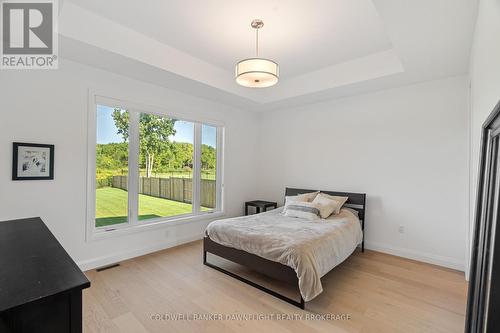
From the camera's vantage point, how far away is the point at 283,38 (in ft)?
9.84

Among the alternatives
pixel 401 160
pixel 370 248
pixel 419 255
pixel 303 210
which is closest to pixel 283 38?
pixel 303 210

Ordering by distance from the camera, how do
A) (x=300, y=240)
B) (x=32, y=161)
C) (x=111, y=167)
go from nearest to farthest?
(x=300, y=240), (x=32, y=161), (x=111, y=167)

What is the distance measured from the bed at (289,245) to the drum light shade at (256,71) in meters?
1.77

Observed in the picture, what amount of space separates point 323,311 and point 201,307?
1188mm

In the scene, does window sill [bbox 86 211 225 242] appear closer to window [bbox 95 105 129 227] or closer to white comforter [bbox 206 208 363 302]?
→ window [bbox 95 105 129 227]

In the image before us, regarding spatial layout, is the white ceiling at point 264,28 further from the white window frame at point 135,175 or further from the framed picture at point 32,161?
the framed picture at point 32,161

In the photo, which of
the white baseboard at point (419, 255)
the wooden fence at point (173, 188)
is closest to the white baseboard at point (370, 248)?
the white baseboard at point (419, 255)

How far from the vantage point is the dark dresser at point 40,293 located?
32.5 inches

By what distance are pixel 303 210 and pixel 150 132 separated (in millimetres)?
2724

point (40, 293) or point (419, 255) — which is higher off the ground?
point (40, 293)

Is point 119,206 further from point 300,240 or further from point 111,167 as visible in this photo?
point 300,240

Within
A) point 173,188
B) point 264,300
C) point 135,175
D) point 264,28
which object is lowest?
point 264,300

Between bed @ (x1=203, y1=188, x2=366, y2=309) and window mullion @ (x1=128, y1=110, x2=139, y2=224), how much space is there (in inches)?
49.5

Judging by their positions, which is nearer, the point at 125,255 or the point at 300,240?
the point at 300,240
